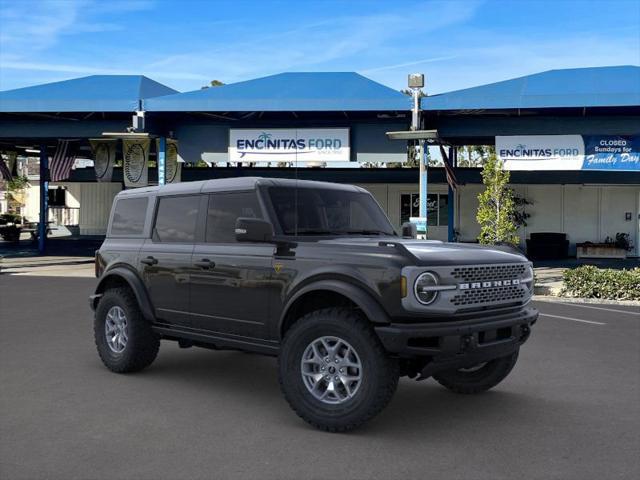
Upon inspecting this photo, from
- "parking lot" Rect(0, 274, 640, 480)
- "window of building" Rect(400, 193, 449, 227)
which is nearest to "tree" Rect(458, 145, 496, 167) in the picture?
"window of building" Rect(400, 193, 449, 227)

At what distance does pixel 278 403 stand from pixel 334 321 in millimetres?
1323

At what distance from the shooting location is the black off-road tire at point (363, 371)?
189 inches

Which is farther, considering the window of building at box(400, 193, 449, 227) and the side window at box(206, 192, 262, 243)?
the window of building at box(400, 193, 449, 227)

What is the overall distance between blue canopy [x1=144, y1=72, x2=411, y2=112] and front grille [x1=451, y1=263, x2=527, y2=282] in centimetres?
1504

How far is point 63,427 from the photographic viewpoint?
508 centimetres

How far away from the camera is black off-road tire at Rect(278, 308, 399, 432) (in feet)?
15.7

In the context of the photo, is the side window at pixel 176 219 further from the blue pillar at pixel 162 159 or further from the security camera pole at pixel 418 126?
the blue pillar at pixel 162 159

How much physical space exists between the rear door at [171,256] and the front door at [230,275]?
0.55 feet

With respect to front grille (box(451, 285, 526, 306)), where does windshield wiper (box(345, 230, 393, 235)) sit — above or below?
above

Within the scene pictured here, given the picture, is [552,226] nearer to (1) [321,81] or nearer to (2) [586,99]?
(2) [586,99]

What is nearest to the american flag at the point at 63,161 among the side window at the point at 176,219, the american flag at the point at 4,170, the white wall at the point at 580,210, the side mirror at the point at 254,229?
the american flag at the point at 4,170

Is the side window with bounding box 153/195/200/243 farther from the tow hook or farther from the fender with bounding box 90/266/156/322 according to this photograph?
the tow hook

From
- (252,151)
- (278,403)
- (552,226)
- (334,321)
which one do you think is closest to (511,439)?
(334,321)

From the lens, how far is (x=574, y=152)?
20484mm
